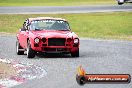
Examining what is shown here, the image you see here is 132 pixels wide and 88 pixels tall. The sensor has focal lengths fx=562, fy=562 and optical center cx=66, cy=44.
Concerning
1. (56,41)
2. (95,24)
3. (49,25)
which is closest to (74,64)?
(56,41)

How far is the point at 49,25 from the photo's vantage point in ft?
68.8

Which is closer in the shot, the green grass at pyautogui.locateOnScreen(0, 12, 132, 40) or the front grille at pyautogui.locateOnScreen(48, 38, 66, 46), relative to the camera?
the front grille at pyautogui.locateOnScreen(48, 38, 66, 46)

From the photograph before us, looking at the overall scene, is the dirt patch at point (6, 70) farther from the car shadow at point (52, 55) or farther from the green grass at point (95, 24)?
the green grass at point (95, 24)

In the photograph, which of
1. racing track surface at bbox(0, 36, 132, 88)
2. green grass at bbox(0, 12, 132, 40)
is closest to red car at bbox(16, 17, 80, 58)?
racing track surface at bbox(0, 36, 132, 88)

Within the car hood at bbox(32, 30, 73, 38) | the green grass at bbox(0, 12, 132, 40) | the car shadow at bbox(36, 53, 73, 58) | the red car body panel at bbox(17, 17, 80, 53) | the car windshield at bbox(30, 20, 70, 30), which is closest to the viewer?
the red car body panel at bbox(17, 17, 80, 53)

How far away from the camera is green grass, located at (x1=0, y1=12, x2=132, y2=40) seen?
35.5m

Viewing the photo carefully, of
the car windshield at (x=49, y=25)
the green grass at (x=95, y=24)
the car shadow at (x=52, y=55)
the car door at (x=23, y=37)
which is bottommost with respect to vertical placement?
the green grass at (x=95, y=24)

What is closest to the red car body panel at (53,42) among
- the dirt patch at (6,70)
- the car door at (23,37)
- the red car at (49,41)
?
the red car at (49,41)

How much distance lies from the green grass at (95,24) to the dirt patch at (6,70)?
16.3 m

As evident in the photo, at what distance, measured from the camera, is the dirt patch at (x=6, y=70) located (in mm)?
13708

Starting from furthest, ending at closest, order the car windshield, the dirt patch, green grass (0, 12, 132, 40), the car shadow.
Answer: green grass (0, 12, 132, 40) → the car windshield → the car shadow → the dirt patch

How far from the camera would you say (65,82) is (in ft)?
40.4

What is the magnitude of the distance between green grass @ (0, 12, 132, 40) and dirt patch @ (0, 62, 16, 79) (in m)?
16.3

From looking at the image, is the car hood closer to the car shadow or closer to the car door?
the car door
